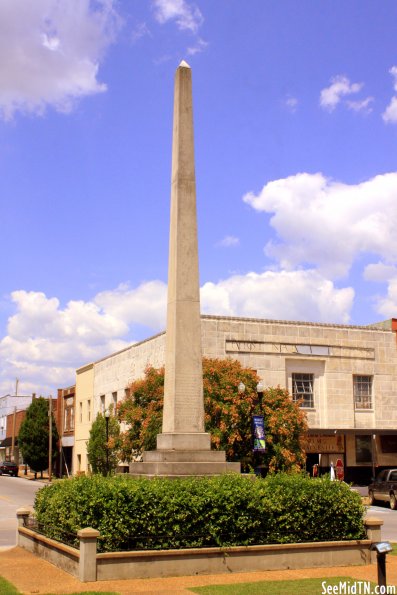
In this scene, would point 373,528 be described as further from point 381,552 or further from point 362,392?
point 362,392

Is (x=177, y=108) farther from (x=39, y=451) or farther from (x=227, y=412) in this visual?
(x=39, y=451)

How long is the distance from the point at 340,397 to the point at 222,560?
97.7 feet

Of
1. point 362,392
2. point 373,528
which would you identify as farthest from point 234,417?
point 373,528

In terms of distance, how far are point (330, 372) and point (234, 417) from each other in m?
12.1

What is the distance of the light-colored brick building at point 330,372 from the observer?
40031mm

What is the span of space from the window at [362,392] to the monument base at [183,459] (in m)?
27.6

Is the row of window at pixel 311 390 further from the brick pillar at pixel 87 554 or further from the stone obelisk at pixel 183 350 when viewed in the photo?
the brick pillar at pixel 87 554

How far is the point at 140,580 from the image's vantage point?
12.0m

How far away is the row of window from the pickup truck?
7546mm

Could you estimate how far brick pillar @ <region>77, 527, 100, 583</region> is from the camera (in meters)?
11.9

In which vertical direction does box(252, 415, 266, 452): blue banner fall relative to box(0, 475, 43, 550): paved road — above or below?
above

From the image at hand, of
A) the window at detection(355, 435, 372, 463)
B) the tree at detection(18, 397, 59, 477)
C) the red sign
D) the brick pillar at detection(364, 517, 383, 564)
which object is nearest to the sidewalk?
the brick pillar at detection(364, 517, 383, 564)

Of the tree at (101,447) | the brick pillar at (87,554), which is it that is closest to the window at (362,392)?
the tree at (101,447)

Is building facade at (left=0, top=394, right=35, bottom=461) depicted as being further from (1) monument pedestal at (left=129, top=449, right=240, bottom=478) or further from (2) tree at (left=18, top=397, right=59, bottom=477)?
(1) monument pedestal at (left=129, top=449, right=240, bottom=478)
